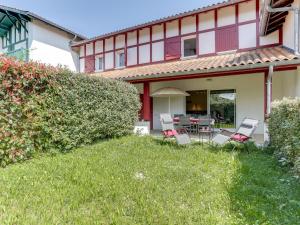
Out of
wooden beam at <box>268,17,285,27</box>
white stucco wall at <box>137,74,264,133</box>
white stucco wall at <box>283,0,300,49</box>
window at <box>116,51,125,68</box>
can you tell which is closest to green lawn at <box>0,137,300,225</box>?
white stucco wall at <box>137,74,264,133</box>

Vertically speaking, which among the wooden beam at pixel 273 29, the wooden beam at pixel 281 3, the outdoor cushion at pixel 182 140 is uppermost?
the wooden beam at pixel 281 3

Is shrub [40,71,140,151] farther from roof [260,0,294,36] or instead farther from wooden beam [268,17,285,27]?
wooden beam [268,17,285,27]

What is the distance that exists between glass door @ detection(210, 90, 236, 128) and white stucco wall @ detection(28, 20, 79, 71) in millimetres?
9933

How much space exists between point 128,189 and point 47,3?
1986 centimetres

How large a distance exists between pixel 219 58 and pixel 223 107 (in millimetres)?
2674

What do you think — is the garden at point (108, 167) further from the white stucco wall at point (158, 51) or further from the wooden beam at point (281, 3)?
the white stucco wall at point (158, 51)

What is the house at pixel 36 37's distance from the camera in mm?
16172

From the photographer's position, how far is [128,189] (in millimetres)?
4398

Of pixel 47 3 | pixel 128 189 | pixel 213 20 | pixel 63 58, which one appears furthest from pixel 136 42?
pixel 128 189

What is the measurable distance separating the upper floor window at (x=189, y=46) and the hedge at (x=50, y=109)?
5.86 metres

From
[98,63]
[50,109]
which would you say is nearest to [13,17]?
Result: [98,63]

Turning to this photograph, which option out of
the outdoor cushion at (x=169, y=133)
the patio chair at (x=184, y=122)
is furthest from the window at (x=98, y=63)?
the outdoor cushion at (x=169, y=133)

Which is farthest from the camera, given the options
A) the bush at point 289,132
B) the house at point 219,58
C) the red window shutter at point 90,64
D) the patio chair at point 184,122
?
the red window shutter at point 90,64

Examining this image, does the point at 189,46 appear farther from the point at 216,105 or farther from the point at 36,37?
the point at 36,37
